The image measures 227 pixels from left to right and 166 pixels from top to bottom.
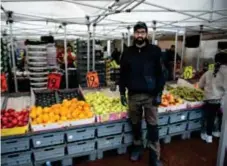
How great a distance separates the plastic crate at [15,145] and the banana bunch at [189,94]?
2665mm

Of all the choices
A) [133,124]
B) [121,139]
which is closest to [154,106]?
[133,124]

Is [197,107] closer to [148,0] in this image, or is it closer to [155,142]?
[155,142]

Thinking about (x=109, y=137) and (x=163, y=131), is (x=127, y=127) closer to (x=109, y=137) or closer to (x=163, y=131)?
(x=109, y=137)

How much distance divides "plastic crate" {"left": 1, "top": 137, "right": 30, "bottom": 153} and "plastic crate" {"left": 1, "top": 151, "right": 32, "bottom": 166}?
6 cm

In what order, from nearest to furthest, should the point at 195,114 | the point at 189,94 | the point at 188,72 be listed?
the point at 195,114 → the point at 189,94 → the point at 188,72

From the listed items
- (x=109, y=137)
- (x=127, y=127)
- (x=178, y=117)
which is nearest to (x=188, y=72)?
(x=178, y=117)

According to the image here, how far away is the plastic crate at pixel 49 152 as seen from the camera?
2.72 metres

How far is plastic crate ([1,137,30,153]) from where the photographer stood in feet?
8.36

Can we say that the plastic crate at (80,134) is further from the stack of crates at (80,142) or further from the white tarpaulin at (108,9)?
the white tarpaulin at (108,9)

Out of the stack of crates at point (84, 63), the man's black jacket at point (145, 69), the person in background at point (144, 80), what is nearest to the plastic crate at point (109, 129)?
the person in background at point (144, 80)

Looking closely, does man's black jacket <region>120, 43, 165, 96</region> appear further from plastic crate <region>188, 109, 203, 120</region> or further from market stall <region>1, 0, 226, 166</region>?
plastic crate <region>188, 109, 203, 120</region>

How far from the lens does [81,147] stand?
9.67ft

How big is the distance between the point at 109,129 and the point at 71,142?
0.55 metres

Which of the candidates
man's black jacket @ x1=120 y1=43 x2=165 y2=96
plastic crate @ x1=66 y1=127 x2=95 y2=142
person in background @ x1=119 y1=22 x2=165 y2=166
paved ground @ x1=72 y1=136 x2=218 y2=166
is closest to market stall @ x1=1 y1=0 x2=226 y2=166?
plastic crate @ x1=66 y1=127 x2=95 y2=142
